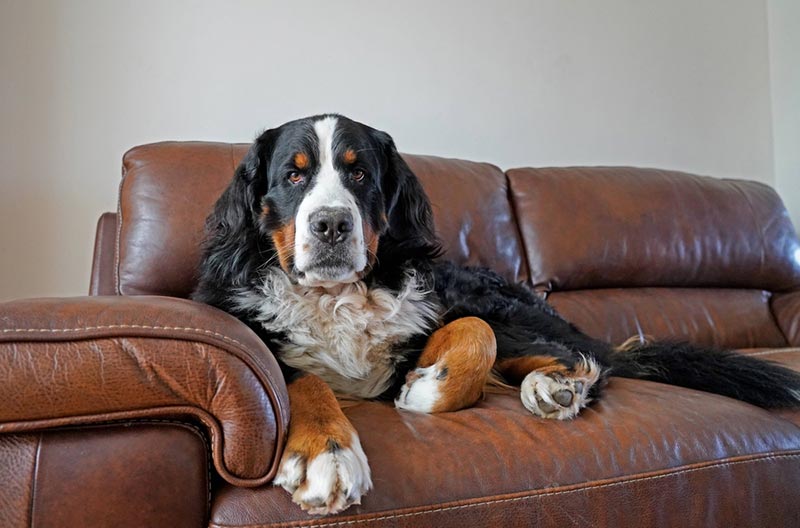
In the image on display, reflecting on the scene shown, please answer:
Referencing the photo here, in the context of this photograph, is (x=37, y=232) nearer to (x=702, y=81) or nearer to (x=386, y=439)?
(x=386, y=439)

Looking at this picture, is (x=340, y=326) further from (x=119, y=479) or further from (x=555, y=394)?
(x=119, y=479)

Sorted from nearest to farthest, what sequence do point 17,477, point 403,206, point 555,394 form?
point 17,477
point 555,394
point 403,206

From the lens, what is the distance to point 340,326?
1470 millimetres

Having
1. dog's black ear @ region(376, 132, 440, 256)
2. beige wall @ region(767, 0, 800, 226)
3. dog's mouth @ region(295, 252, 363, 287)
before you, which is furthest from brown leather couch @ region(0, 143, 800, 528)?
beige wall @ region(767, 0, 800, 226)

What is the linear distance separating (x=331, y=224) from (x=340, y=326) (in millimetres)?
256

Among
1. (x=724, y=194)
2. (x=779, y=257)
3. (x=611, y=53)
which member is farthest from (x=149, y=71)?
(x=779, y=257)

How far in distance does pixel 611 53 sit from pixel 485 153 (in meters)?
0.93

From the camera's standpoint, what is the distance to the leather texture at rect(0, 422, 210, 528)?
83 cm

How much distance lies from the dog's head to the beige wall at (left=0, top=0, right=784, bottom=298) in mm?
998

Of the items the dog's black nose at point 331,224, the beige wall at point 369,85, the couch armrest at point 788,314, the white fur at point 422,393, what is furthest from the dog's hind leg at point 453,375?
the couch armrest at point 788,314

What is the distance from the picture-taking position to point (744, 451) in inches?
47.6

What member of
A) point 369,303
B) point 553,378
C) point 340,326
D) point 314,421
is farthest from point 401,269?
point 314,421

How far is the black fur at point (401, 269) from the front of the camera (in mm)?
1500

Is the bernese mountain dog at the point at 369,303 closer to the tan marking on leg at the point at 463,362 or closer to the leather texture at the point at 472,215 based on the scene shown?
the tan marking on leg at the point at 463,362
